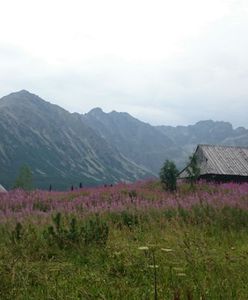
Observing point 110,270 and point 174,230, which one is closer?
point 110,270

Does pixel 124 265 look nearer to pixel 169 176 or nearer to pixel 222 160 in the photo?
pixel 169 176

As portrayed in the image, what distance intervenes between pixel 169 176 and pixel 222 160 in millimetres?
15065

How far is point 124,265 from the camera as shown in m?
6.68

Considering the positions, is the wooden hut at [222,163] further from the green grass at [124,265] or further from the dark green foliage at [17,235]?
the dark green foliage at [17,235]

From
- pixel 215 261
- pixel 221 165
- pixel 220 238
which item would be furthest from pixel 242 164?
pixel 215 261

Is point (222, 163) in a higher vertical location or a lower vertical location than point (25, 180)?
higher

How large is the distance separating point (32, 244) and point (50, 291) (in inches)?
111

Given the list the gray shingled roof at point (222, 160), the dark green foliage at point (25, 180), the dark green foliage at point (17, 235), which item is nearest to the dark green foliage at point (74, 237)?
the dark green foliage at point (17, 235)

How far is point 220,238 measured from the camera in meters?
9.33

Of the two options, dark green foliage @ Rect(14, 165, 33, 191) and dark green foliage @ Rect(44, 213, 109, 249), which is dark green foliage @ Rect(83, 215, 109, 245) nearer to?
dark green foliage @ Rect(44, 213, 109, 249)

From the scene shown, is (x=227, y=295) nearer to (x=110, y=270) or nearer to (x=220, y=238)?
(x=110, y=270)

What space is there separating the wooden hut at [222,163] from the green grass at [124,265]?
1086 inches

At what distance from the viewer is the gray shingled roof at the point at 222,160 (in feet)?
123

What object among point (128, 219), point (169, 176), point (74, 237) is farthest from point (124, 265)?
point (169, 176)
